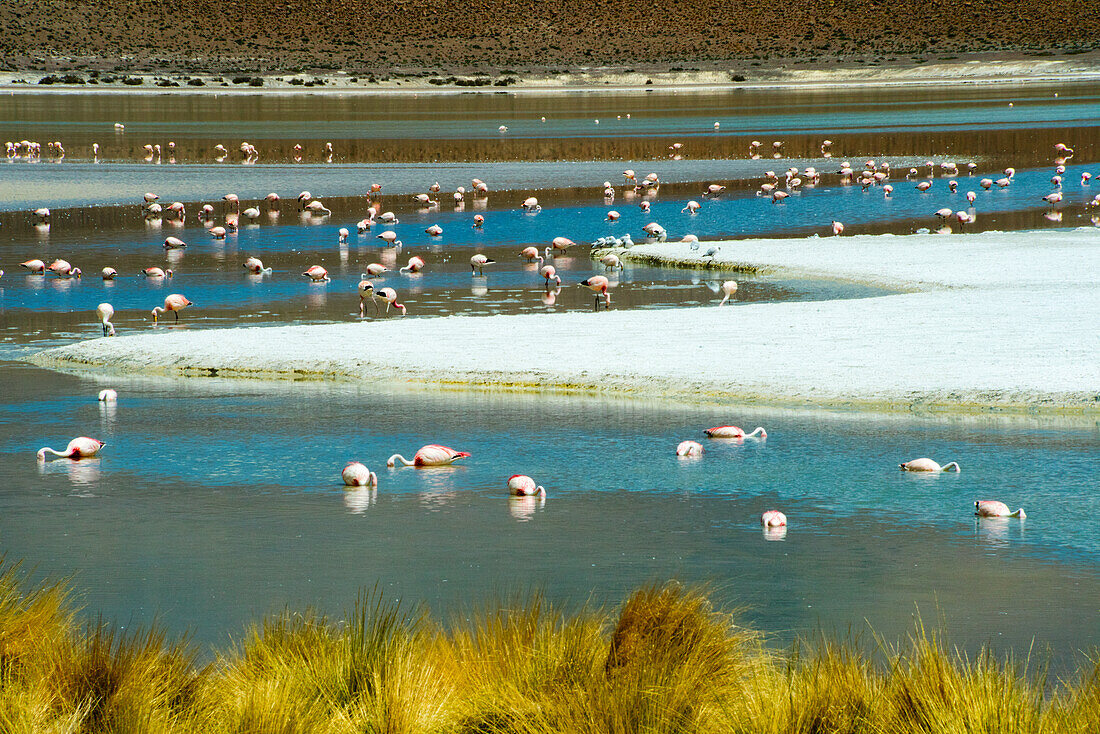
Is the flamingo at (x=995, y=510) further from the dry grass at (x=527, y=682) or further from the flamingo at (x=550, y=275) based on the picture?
the flamingo at (x=550, y=275)

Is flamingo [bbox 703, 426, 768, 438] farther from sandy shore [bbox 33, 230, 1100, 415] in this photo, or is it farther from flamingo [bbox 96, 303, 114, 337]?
flamingo [bbox 96, 303, 114, 337]

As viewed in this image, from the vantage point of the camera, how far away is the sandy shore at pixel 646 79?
8638 centimetres

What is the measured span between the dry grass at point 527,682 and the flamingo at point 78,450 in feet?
12.1

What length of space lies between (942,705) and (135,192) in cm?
2774

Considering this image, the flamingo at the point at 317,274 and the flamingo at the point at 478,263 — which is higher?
the flamingo at the point at 478,263

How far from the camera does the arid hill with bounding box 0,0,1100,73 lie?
108m

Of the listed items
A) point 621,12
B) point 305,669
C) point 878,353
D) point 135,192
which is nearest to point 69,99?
point 135,192

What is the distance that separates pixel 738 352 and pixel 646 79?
3464 inches

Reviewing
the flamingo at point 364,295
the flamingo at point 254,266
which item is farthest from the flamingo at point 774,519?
the flamingo at point 254,266

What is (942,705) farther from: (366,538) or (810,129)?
(810,129)

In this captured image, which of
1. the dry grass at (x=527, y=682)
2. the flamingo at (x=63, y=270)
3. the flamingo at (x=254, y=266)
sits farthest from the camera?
the flamingo at (x=254, y=266)

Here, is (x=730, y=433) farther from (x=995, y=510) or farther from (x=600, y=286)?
(x=600, y=286)

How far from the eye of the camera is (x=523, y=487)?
8383 millimetres

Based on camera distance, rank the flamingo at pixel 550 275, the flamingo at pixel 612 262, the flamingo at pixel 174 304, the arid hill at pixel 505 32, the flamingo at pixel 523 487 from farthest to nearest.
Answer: the arid hill at pixel 505 32, the flamingo at pixel 612 262, the flamingo at pixel 550 275, the flamingo at pixel 174 304, the flamingo at pixel 523 487
